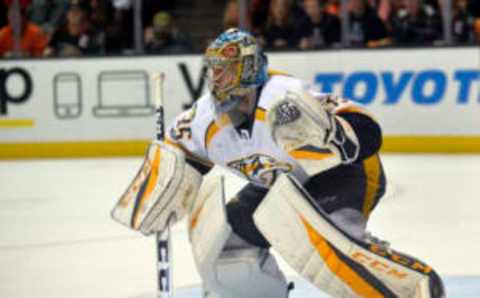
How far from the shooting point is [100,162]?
10.3m

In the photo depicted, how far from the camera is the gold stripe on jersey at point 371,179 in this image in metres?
4.14

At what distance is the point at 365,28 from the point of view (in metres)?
10.3

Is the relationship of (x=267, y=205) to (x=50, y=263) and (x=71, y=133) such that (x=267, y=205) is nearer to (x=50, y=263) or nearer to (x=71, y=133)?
(x=50, y=263)

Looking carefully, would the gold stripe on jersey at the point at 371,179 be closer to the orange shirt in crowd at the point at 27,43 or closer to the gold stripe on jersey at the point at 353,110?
the gold stripe on jersey at the point at 353,110

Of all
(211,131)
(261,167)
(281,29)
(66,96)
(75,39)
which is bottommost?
(66,96)

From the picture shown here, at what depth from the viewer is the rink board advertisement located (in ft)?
33.3

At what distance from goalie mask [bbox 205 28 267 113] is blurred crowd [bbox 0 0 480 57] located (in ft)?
20.8

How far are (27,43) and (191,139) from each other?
6.96 meters

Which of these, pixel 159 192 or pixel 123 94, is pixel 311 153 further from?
pixel 123 94

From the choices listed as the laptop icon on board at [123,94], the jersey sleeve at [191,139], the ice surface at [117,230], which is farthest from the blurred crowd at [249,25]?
the jersey sleeve at [191,139]

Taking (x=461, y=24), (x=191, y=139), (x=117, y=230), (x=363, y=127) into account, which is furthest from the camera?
(x=461, y=24)

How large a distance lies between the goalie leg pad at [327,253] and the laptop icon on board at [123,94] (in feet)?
22.4

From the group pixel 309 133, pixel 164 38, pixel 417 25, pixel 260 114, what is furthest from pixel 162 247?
pixel 164 38

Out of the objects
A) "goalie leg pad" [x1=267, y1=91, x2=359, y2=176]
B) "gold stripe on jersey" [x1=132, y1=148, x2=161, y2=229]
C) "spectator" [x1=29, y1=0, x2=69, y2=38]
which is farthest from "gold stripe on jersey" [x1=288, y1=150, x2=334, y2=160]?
"spectator" [x1=29, y1=0, x2=69, y2=38]
